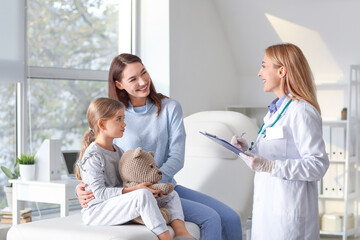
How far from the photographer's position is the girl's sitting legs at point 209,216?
229 cm

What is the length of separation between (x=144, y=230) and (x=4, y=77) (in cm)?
182

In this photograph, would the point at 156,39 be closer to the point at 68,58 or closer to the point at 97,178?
the point at 68,58

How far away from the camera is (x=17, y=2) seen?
11.5 ft

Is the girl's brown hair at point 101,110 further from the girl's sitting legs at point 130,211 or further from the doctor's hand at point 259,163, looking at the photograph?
the doctor's hand at point 259,163

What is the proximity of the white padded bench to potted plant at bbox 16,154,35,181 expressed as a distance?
3.07 ft

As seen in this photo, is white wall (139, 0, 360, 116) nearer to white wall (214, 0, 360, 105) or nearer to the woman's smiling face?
Result: white wall (214, 0, 360, 105)

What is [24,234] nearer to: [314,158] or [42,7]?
[314,158]

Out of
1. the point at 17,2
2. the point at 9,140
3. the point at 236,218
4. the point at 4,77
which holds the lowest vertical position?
the point at 236,218

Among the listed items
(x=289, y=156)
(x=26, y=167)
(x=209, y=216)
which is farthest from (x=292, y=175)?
(x=26, y=167)

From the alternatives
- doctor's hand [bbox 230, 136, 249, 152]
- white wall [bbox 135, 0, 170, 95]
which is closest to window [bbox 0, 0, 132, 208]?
white wall [bbox 135, 0, 170, 95]

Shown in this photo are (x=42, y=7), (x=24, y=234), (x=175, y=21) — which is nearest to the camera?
(x=24, y=234)

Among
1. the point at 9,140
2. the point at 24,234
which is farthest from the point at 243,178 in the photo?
the point at 9,140

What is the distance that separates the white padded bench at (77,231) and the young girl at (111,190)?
36mm

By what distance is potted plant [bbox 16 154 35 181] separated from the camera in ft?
10.3
